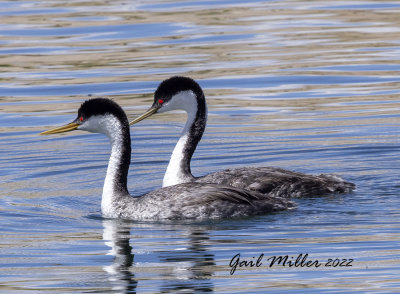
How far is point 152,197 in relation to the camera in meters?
12.1

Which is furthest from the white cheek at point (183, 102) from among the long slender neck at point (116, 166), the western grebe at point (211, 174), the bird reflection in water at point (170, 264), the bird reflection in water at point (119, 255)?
the bird reflection in water at point (170, 264)

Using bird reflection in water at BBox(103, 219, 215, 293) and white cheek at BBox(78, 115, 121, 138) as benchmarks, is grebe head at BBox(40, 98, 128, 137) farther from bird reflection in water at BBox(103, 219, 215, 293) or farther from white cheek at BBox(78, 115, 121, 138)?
bird reflection in water at BBox(103, 219, 215, 293)

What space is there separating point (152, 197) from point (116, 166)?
0.59 meters

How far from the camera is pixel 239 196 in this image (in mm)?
12008

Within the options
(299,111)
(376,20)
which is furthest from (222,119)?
(376,20)

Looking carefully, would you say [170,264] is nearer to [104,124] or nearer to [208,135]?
[104,124]

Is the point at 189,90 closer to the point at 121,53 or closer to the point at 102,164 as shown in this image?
the point at 102,164

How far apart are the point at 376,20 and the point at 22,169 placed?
12.5 meters

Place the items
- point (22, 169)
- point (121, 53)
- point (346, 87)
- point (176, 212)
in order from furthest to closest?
point (121, 53), point (346, 87), point (22, 169), point (176, 212)

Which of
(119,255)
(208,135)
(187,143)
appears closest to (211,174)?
(187,143)

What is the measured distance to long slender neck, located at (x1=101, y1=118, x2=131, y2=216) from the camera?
12.2 metres
